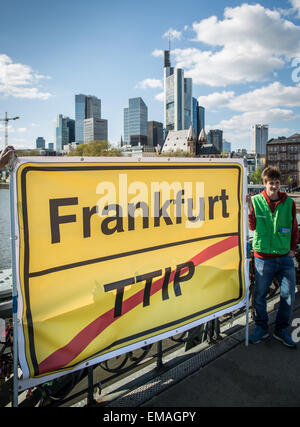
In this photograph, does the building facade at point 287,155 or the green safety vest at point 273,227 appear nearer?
the green safety vest at point 273,227

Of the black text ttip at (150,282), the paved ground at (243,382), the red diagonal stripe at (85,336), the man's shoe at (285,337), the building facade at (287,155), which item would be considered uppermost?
the building facade at (287,155)

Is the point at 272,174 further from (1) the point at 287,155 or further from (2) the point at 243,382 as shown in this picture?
(1) the point at 287,155

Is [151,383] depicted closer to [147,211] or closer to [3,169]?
[147,211]

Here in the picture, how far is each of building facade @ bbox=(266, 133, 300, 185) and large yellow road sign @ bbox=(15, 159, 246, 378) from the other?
353 ft

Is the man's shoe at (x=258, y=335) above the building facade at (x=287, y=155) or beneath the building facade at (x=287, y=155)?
beneath

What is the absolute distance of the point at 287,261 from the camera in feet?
11.5

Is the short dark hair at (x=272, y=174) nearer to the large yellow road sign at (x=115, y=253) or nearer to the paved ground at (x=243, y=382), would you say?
the large yellow road sign at (x=115, y=253)

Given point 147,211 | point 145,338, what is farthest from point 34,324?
point 147,211

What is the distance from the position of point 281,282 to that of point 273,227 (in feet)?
2.11

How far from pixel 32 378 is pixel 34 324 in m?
0.37

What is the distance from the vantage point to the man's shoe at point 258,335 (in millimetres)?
3492

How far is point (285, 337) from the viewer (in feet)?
11.3

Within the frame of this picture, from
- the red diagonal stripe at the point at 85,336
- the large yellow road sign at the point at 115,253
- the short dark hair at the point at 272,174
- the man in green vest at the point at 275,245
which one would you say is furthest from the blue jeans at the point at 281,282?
the red diagonal stripe at the point at 85,336

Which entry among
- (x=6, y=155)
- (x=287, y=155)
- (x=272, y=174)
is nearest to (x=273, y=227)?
(x=272, y=174)
